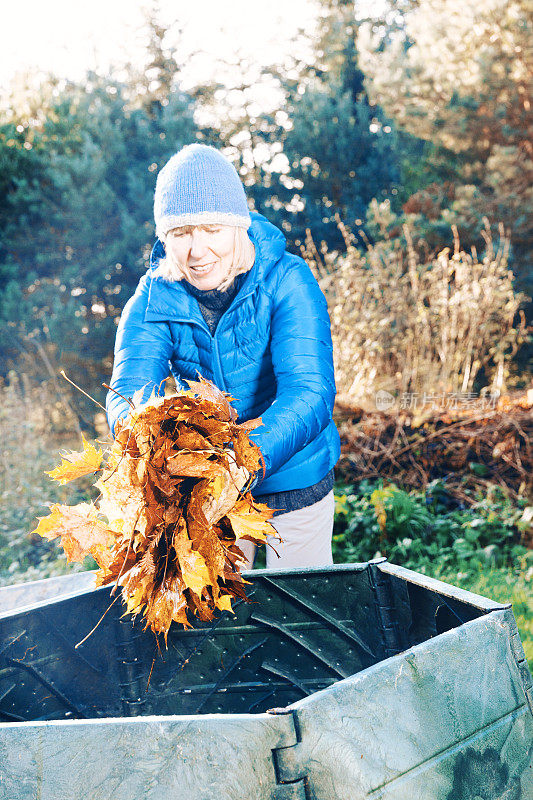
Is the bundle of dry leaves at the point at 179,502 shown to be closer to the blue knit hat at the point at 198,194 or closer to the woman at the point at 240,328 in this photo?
the woman at the point at 240,328

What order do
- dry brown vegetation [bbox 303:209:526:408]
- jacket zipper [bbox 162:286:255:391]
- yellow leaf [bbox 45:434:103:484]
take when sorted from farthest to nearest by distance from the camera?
1. dry brown vegetation [bbox 303:209:526:408]
2. jacket zipper [bbox 162:286:255:391]
3. yellow leaf [bbox 45:434:103:484]

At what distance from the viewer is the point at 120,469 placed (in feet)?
Answer: 4.74

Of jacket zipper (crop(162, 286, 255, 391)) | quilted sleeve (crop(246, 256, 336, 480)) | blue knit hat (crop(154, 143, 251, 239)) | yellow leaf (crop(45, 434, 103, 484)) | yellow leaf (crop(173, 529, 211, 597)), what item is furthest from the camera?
jacket zipper (crop(162, 286, 255, 391))

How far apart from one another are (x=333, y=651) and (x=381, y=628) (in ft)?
0.49

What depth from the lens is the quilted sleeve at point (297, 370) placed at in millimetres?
1773

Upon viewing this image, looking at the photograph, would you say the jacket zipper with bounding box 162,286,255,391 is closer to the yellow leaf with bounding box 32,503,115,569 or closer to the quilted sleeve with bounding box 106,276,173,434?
the quilted sleeve with bounding box 106,276,173,434

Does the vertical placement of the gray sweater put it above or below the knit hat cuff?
below

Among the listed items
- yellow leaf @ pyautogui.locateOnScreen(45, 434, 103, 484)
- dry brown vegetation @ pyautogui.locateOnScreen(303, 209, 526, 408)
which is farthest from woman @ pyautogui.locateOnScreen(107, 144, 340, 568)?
dry brown vegetation @ pyautogui.locateOnScreen(303, 209, 526, 408)

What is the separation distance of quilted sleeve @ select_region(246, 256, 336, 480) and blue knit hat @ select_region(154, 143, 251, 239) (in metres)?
0.25

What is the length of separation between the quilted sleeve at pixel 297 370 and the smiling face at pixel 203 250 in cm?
18

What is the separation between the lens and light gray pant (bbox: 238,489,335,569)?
2129 mm

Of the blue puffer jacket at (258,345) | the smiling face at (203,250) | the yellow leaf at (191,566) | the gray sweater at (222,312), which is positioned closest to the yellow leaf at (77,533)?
the yellow leaf at (191,566)

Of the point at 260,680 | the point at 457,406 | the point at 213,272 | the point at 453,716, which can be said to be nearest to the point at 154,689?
the point at 260,680

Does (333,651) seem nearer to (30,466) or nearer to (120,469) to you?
(120,469)
